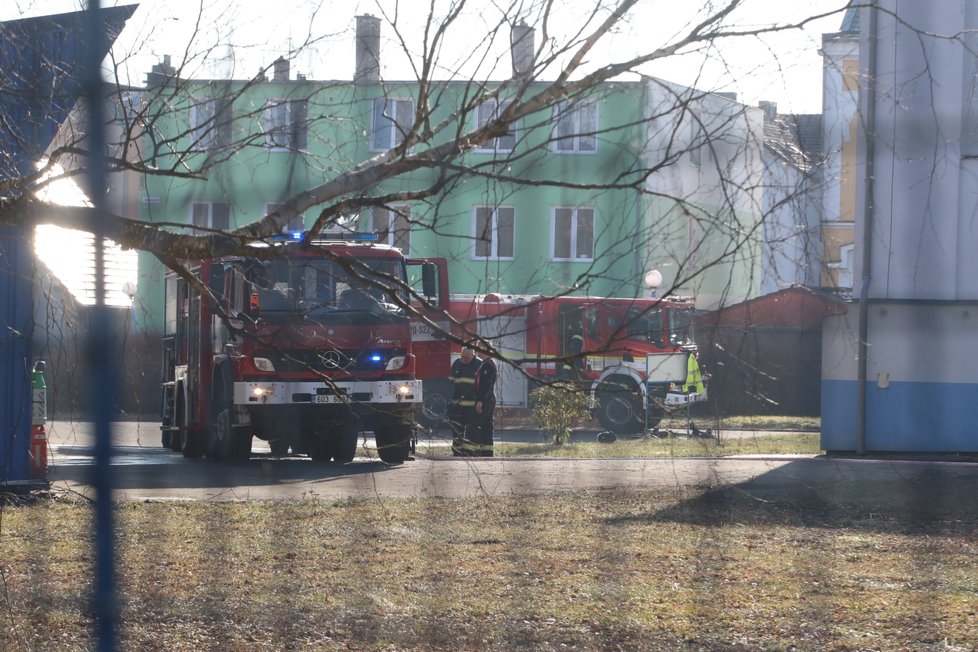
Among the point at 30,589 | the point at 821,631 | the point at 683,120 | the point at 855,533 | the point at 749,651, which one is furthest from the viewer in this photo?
the point at 855,533

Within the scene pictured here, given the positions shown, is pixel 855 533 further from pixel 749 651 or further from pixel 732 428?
pixel 732 428

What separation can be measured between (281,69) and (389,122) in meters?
0.43

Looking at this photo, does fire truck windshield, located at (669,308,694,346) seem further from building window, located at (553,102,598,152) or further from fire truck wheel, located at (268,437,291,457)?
fire truck wheel, located at (268,437,291,457)

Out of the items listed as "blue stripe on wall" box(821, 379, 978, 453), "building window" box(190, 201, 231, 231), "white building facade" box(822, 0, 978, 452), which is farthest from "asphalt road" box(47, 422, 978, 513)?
"building window" box(190, 201, 231, 231)

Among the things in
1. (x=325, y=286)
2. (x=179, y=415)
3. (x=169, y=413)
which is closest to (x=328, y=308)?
(x=325, y=286)

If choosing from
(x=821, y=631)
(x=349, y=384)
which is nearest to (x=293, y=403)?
(x=349, y=384)

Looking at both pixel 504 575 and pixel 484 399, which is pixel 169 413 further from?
pixel 484 399

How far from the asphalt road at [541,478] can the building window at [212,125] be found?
17.4 ft

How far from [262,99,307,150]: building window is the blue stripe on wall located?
9841mm

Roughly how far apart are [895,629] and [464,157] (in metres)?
2.93

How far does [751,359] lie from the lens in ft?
15.0

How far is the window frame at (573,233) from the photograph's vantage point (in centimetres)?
462

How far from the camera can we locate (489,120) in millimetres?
4750

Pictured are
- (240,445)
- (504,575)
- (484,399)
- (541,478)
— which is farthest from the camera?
(240,445)
